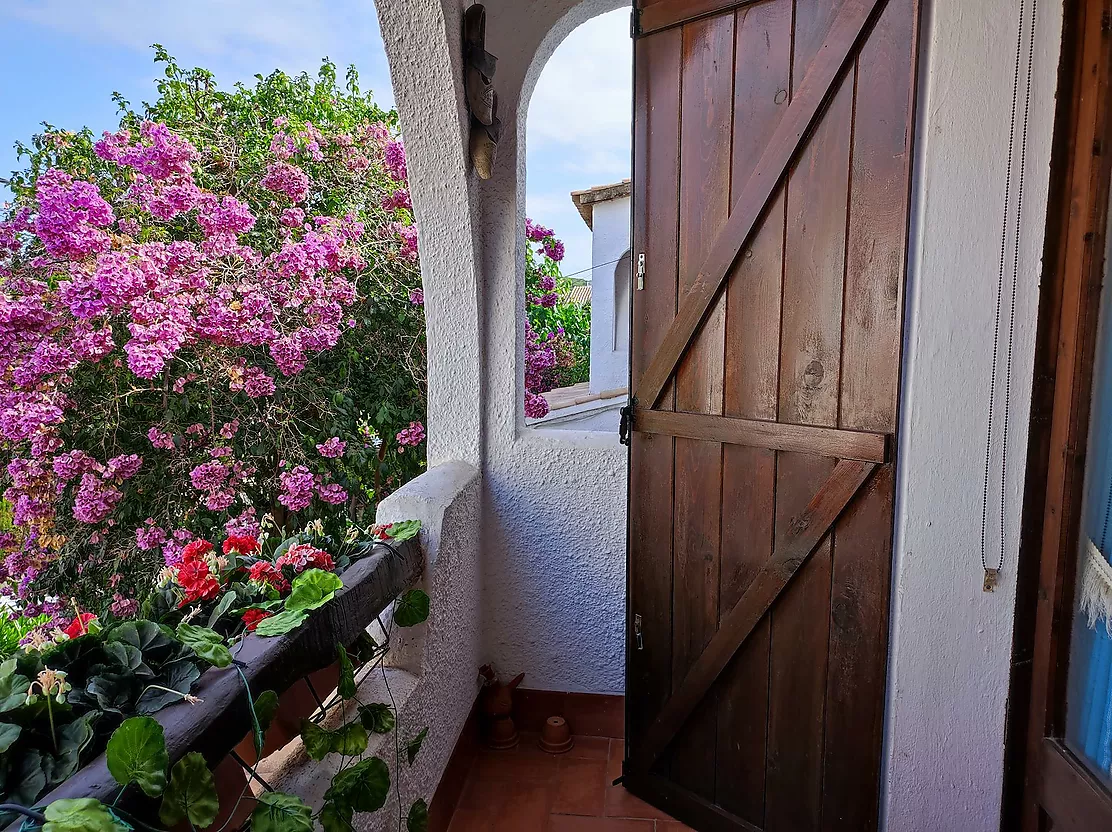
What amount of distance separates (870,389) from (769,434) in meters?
0.26

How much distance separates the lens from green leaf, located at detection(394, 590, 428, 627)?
1.58 metres

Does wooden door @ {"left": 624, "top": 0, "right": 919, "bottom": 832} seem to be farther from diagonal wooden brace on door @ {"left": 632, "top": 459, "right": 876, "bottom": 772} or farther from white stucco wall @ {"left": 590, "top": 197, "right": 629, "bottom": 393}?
white stucco wall @ {"left": 590, "top": 197, "right": 629, "bottom": 393}

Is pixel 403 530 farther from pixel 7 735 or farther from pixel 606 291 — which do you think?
pixel 606 291

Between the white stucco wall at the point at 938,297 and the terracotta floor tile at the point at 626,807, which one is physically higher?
the white stucco wall at the point at 938,297

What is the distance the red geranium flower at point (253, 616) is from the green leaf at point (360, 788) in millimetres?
307

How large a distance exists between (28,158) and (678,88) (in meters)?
3.07

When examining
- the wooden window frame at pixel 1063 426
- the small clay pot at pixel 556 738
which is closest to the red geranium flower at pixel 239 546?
the small clay pot at pixel 556 738

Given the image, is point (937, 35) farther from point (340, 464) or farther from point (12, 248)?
point (12, 248)

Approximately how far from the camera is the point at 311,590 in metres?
1.18

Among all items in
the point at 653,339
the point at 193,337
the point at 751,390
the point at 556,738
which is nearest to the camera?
the point at 751,390

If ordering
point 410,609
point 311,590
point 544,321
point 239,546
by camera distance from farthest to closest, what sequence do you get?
point 544,321 < point 410,609 < point 239,546 < point 311,590

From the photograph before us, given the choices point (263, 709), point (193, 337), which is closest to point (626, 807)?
point (263, 709)

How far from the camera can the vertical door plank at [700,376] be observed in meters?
1.70

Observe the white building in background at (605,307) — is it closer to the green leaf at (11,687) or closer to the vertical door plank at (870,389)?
the vertical door plank at (870,389)
